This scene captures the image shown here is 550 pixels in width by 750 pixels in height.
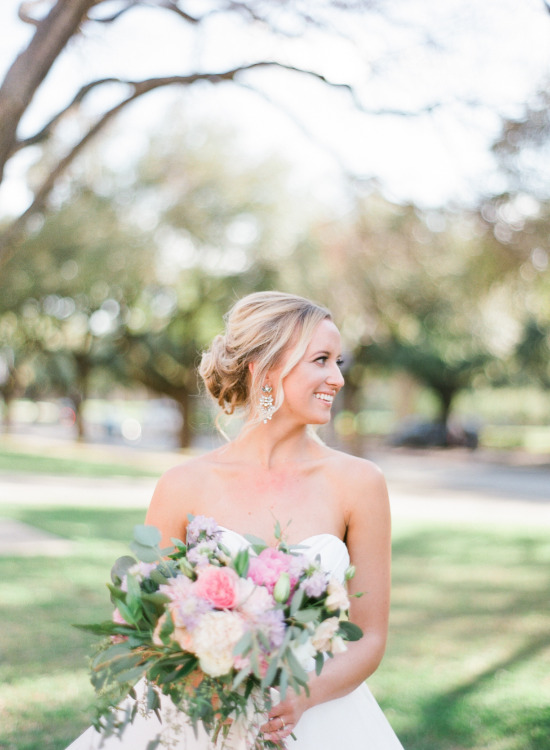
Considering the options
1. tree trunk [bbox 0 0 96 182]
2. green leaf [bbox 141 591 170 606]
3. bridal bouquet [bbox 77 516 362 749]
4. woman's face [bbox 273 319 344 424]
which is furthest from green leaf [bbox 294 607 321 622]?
tree trunk [bbox 0 0 96 182]

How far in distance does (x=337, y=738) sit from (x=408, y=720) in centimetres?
294

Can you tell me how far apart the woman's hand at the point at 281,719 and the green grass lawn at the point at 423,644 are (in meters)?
0.55

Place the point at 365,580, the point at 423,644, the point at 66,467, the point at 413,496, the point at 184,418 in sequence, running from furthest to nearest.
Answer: the point at 184,418 < the point at 66,467 < the point at 413,496 < the point at 423,644 < the point at 365,580

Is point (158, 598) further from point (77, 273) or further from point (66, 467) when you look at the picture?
point (66, 467)

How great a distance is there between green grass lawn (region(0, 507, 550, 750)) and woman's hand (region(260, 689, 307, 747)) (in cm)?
55

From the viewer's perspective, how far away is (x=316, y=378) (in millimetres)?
2947

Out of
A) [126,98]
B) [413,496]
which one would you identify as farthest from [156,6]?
[413,496]

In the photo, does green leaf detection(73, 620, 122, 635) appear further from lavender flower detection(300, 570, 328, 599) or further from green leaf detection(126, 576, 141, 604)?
lavender flower detection(300, 570, 328, 599)

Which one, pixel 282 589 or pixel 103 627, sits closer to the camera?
pixel 282 589

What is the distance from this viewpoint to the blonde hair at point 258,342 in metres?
2.99

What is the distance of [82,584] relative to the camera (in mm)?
9047

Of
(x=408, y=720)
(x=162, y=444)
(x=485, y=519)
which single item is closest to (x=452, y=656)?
(x=408, y=720)

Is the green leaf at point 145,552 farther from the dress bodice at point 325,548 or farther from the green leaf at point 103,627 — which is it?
the dress bodice at point 325,548

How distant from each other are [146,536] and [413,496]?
665 inches
